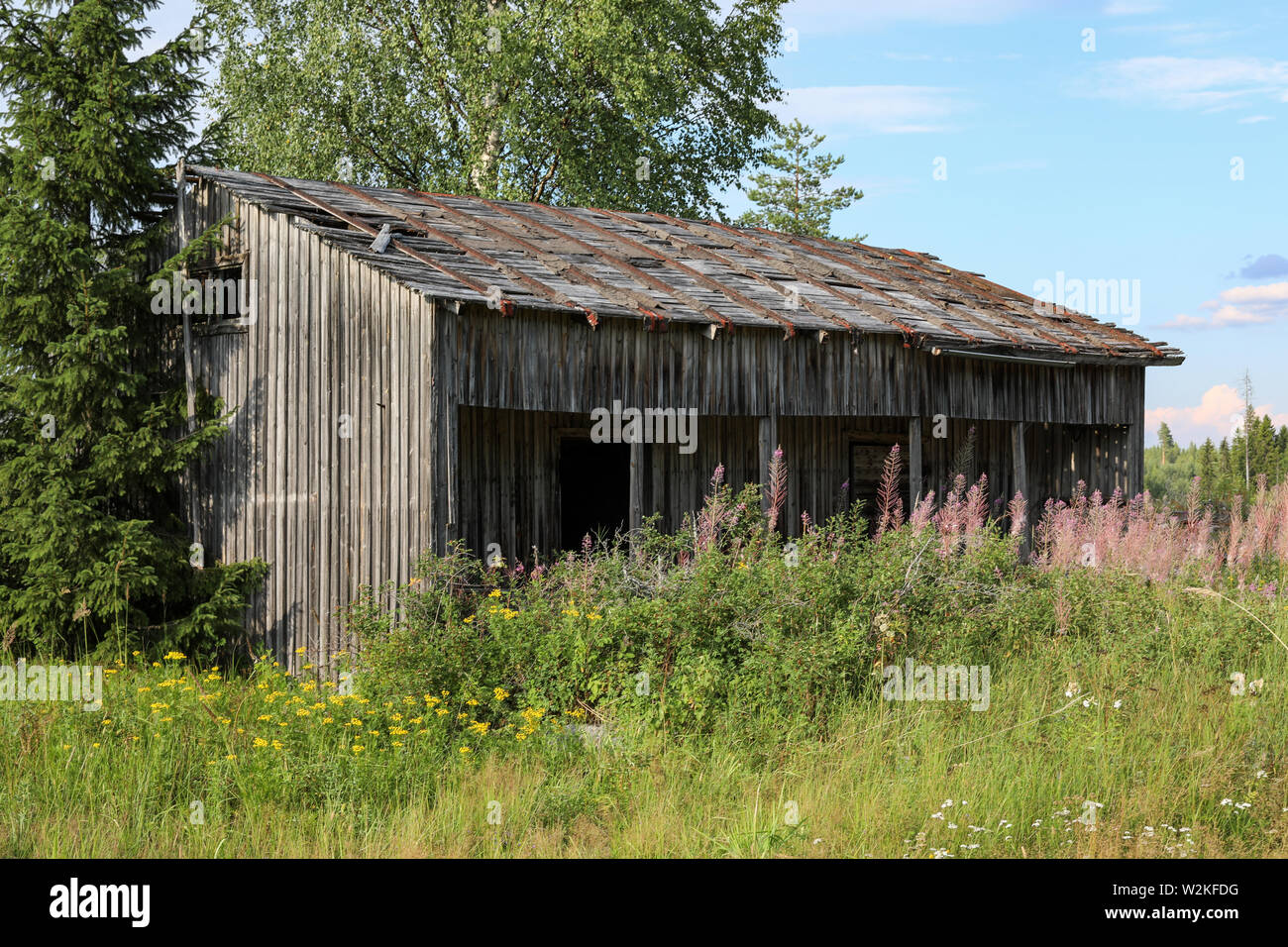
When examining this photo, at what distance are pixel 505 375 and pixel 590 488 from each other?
11.1 ft

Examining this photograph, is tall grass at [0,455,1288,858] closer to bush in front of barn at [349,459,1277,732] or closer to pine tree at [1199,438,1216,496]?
bush in front of barn at [349,459,1277,732]

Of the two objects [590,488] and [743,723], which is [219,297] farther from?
[743,723]

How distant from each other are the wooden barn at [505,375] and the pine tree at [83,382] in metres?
0.59

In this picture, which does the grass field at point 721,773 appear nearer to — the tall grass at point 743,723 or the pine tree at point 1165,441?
the tall grass at point 743,723

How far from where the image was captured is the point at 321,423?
467 inches

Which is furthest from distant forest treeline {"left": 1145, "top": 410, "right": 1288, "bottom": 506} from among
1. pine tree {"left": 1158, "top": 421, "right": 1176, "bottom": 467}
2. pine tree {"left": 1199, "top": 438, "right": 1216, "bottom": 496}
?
pine tree {"left": 1158, "top": 421, "right": 1176, "bottom": 467}

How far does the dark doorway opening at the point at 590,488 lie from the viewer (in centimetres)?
1392

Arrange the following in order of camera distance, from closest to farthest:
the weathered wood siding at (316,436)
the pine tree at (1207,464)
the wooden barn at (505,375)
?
the weathered wood siding at (316,436)
the wooden barn at (505,375)
the pine tree at (1207,464)

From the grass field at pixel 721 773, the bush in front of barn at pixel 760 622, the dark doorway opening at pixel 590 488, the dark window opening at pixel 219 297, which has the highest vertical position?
the dark window opening at pixel 219 297

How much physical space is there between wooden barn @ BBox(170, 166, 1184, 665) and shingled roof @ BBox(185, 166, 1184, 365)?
6cm

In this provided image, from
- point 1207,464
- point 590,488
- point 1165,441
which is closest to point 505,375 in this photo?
point 590,488

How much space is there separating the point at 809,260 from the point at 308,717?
38.5ft

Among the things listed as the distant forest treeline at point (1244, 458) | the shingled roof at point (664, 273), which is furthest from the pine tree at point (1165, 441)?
the shingled roof at point (664, 273)

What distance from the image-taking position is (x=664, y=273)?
46.9ft
